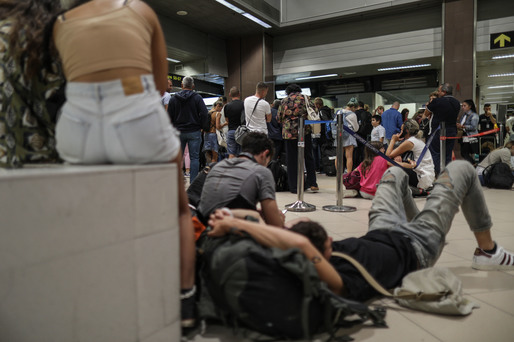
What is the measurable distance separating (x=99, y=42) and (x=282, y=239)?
0.97 meters

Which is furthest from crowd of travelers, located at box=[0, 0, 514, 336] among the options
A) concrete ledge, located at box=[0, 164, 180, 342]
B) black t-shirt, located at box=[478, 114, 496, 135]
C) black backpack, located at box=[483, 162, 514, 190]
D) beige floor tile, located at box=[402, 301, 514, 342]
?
black t-shirt, located at box=[478, 114, 496, 135]

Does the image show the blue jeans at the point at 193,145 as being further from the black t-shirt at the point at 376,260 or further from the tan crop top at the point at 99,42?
the tan crop top at the point at 99,42

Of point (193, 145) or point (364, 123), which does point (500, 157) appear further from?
point (193, 145)

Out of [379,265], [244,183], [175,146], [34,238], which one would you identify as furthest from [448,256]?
[34,238]

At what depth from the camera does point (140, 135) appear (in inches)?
49.9

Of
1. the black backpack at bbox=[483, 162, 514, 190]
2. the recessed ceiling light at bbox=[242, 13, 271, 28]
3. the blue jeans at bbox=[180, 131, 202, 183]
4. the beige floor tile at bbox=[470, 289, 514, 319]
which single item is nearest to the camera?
the beige floor tile at bbox=[470, 289, 514, 319]

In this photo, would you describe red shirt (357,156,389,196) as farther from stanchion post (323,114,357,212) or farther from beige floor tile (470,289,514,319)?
beige floor tile (470,289,514,319)

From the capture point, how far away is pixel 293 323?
1370mm

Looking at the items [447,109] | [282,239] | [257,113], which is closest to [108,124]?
[282,239]

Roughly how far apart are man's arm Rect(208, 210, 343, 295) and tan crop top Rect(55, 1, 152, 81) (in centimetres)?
71

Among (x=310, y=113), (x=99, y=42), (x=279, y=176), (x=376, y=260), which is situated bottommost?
(x=376, y=260)

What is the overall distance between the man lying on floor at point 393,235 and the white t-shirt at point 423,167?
2.71 metres

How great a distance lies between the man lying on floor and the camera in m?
1.50

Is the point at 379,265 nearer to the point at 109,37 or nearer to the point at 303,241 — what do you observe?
the point at 303,241
